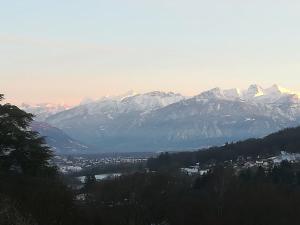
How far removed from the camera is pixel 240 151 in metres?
178

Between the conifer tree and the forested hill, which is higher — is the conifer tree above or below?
below

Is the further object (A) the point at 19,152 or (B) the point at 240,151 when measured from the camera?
(B) the point at 240,151

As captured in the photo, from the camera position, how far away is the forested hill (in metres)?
166

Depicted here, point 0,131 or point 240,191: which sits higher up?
point 0,131

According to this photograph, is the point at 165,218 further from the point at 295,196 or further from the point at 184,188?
the point at 184,188

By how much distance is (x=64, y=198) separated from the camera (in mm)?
29891

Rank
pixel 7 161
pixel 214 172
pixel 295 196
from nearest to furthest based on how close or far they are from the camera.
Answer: pixel 7 161
pixel 295 196
pixel 214 172

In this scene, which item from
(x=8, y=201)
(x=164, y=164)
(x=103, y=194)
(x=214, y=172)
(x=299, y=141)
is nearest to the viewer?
(x=8, y=201)

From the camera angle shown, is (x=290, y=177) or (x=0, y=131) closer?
(x=0, y=131)

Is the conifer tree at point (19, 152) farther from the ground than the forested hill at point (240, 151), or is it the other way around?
the forested hill at point (240, 151)

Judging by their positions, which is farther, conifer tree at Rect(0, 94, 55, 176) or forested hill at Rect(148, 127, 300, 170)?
forested hill at Rect(148, 127, 300, 170)

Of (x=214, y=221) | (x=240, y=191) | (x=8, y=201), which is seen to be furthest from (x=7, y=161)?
(x=240, y=191)

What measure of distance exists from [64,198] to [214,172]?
68174 millimetres

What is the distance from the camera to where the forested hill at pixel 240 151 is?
546 feet
